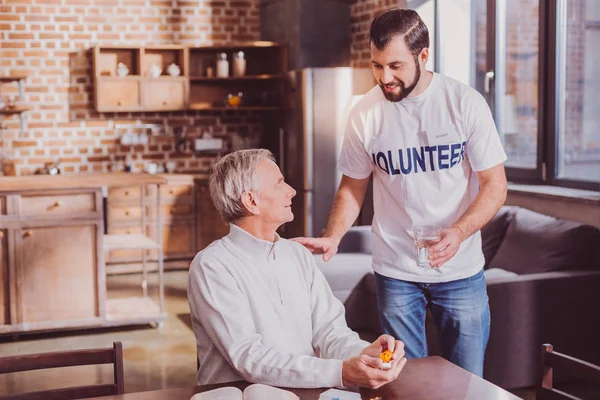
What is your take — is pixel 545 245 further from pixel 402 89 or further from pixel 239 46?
pixel 239 46

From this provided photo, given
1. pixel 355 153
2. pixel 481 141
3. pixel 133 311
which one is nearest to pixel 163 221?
pixel 133 311

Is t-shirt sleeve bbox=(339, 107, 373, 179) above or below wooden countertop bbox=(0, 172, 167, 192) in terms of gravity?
above

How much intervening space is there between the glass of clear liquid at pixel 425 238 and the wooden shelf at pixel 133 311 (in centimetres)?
315

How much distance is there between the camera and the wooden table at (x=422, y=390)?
1.75m

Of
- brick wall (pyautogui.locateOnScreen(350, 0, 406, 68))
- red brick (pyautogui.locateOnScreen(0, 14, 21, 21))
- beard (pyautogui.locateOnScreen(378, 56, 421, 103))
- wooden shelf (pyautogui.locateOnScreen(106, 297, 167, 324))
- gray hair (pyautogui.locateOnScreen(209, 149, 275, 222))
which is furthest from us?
red brick (pyautogui.locateOnScreen(0, 14, 21, 21))

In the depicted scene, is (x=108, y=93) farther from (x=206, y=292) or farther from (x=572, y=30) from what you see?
(x=206, y=292)

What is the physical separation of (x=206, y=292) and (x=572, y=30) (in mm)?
3906

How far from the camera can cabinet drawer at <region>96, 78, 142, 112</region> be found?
24.0 feet

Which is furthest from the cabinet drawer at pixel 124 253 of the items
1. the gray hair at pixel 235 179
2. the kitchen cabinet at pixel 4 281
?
the gray hair at pixel 235 179

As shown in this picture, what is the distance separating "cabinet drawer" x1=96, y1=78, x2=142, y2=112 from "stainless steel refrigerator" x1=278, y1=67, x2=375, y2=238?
1587 millimetres

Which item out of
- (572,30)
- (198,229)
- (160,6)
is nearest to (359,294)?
(572,30)

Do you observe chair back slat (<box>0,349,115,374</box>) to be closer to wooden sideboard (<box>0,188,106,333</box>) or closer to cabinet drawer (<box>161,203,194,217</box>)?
wooden sideboard (<box>0,188,106,333</box>)

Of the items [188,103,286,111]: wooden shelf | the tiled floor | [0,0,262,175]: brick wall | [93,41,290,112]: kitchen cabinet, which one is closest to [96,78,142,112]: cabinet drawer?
[93,41,290,112]: kitchen cabinet

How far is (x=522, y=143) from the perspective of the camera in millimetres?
5605
